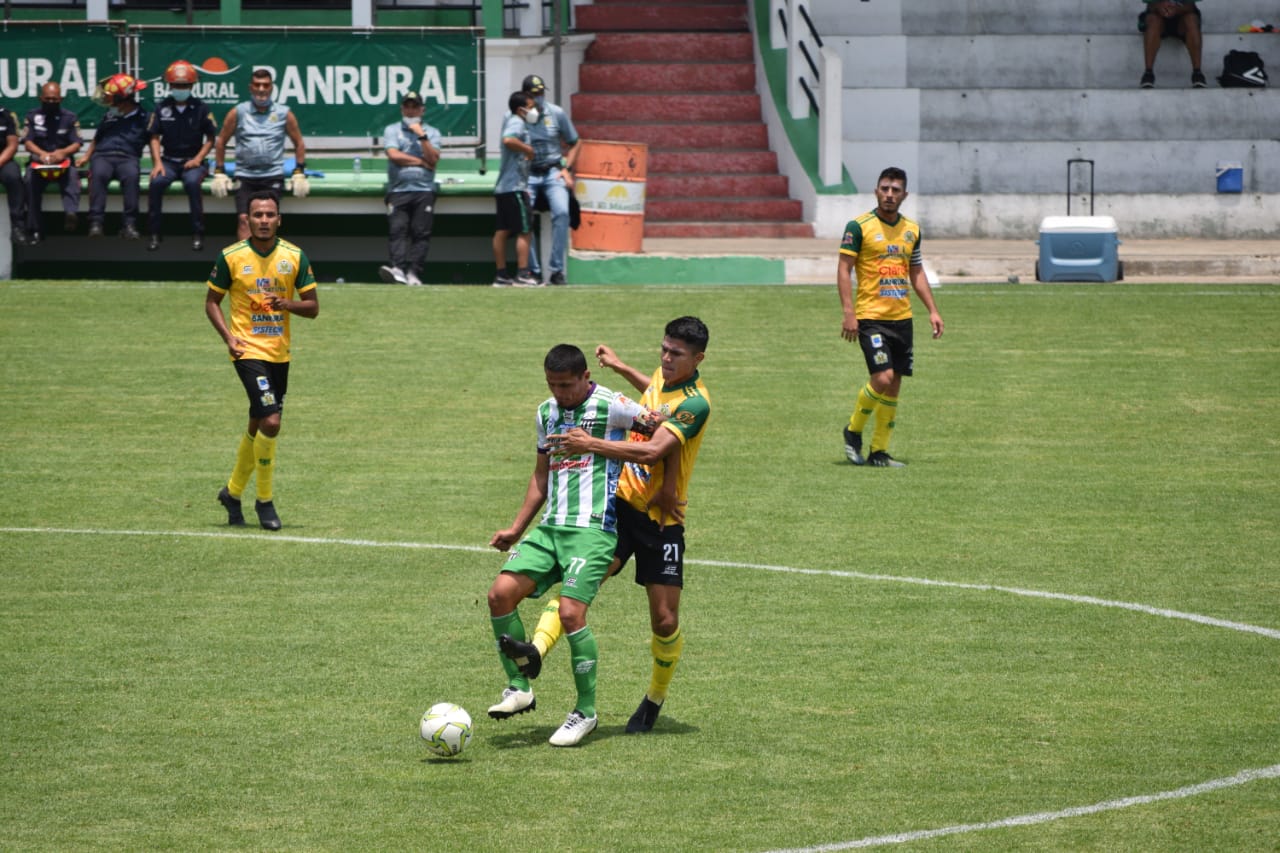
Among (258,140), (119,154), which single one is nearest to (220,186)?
(258,140)

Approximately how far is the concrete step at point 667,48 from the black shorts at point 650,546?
23285 millimetres

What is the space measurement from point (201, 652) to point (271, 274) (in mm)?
3853

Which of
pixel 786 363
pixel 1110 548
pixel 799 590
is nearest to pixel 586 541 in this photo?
pixel 799 590

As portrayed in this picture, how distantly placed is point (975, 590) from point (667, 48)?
2091cm

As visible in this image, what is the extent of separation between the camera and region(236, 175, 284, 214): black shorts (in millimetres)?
22656

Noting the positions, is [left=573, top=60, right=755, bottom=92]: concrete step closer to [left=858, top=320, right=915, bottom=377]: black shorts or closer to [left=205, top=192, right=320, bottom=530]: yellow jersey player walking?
[left=858, top=320, right=915, bottom=377]: black shorts

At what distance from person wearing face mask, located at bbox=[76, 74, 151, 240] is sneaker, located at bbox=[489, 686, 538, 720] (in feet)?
54.3

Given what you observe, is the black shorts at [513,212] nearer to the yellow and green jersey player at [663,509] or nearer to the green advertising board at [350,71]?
the green advertising board at [350,71]

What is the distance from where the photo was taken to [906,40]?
29953mm

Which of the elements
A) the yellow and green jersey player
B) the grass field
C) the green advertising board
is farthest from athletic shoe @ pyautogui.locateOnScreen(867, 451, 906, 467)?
the green advertising board

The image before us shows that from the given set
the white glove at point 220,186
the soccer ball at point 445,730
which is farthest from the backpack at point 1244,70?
the soccer ball at point 445,730

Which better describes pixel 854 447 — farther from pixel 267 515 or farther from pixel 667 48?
pixel 667 48

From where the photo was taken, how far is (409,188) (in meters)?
23.0

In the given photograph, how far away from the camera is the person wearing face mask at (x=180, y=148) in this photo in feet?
75.6
